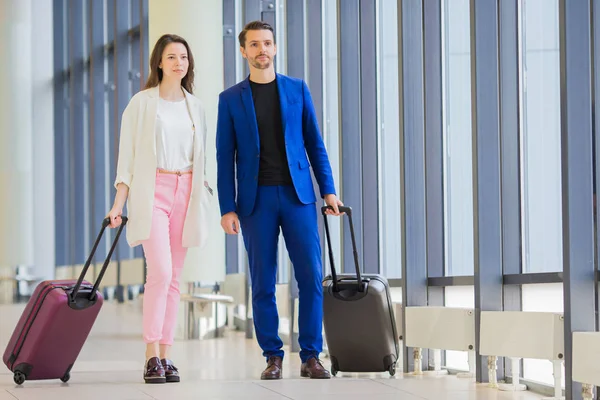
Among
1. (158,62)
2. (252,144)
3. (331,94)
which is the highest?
(331,94)

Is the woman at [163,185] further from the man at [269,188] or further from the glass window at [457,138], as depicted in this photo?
the glass window at [457,138]

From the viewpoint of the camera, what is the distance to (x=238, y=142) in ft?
15.9

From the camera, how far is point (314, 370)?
A: 4750 mm

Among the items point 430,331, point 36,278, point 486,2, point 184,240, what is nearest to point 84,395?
point 184,240

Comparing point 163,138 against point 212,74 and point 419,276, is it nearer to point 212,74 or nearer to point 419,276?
point 419,276

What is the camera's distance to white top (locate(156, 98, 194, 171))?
189 inches

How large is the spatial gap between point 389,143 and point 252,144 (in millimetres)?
2101

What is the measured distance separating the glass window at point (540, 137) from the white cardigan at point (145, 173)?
58.7 inches

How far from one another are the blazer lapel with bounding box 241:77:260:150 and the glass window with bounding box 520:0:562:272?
1255 mm

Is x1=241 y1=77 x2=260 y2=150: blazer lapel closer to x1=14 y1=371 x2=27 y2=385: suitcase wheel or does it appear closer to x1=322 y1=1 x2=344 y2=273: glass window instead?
x1=14 y1=371 x2=27 y2=385: suitcase wheel

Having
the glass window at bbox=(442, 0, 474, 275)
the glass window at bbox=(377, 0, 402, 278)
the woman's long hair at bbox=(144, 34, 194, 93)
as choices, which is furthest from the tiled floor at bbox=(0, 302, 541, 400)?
the woman's long hair at bbox=(144, 34, 194, 93)

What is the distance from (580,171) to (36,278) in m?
13.2

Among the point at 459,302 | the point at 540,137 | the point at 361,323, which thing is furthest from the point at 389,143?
the point at 361,323

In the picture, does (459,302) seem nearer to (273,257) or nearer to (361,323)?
(361,323)
